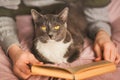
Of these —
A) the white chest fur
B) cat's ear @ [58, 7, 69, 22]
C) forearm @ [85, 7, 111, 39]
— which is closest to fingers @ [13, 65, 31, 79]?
the white chest fur

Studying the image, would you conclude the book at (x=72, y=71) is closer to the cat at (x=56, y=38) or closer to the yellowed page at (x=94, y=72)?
the yellowed page at (x=94, y=72)

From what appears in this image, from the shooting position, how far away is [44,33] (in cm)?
99

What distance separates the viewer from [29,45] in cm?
115

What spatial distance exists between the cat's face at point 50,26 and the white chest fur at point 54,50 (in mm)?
31

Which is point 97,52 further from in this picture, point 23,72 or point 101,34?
point 23,72

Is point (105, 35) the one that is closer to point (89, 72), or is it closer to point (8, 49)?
point (89, 72)

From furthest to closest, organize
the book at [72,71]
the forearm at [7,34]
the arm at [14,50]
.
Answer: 1. the forearm at [7,34]
2. the arm at [14,50]
3. the book at [72,71]

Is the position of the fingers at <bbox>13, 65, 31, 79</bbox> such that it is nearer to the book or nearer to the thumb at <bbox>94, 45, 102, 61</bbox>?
the book

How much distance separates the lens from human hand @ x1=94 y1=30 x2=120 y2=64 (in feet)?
3.34

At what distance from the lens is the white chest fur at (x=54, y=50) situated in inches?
41.0

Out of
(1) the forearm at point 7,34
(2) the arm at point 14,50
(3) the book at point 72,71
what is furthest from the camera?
(1) the forearm at point 7,34

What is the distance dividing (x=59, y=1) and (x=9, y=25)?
0.84 feet

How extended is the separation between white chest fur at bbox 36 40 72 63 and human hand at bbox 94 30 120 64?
12 cm

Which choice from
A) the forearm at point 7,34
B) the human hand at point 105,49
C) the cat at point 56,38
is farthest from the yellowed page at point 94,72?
the forearm at point 7,34
